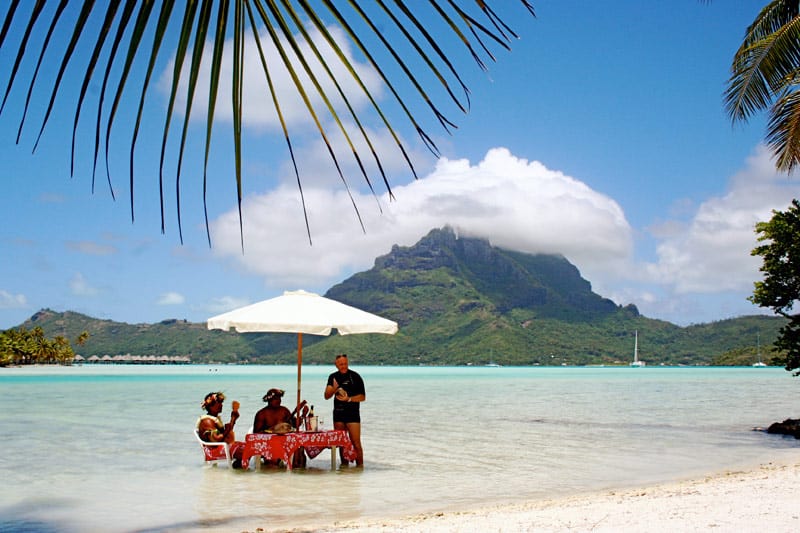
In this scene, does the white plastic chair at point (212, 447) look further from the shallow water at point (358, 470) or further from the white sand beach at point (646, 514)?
the white sand beach at point (646, 514)

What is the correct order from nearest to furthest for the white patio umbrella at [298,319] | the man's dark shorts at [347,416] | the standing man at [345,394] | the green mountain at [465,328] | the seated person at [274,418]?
the standing man at [345,394], the white patio umbrella at [298,319], the man's dark shorts at [347,416], the seated person at [274,418], the green mountain at [465,328]

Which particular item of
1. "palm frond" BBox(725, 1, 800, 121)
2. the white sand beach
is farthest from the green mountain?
the white sand beach

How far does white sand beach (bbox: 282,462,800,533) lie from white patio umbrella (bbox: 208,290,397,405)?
318cm

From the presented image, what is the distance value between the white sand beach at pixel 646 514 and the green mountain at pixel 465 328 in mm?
111196

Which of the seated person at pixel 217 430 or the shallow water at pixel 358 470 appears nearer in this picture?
the shallow water at pixel 358 470

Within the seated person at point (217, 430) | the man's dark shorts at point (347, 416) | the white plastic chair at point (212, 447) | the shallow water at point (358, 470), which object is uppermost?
the man's dark shorts at point (347, 416)

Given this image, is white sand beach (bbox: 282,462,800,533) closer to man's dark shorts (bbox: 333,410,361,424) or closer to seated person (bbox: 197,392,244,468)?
man's dark shorts (bbox: 333,410,361,424)

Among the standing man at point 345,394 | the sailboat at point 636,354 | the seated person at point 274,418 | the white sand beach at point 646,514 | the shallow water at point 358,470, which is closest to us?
the white sand beach at point 646,514

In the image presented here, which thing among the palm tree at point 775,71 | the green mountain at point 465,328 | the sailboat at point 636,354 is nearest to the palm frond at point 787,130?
the palm tree at point 775,71

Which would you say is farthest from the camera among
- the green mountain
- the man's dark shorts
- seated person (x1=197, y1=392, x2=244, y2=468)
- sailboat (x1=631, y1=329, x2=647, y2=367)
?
sailboat (x1=631, y1=329, x2=647, y2=367)

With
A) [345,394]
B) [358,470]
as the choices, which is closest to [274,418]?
[345,394]

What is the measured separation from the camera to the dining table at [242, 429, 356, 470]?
9.63m

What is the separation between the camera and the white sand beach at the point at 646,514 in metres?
5.50

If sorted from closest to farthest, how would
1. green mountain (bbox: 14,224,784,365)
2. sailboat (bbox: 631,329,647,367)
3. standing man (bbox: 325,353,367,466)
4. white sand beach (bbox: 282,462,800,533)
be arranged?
white sand beach (bbox: 282,462,800,533)
standing man (bbox: 325,353,367,466)
green mountain (bbox: 14,224,784,365)
sailboat (bbox: 631,329,647,367)
